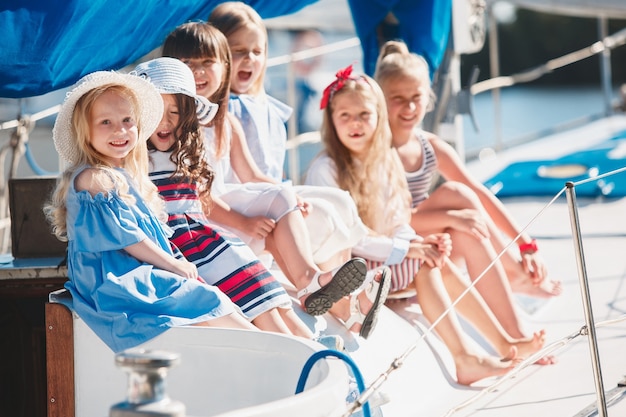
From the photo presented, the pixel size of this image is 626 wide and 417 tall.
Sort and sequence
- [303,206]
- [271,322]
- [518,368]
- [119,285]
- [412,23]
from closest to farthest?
[119,285] → [518,368] → [271,322] → [303,206] → [412,23]

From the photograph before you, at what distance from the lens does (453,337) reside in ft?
10.7

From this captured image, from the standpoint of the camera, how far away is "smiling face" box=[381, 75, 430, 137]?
3799mm

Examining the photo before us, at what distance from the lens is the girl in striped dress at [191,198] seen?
2775 mm

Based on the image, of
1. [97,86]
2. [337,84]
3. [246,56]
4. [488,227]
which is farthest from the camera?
[488,227]

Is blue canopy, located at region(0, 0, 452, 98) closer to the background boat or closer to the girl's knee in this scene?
the background boat

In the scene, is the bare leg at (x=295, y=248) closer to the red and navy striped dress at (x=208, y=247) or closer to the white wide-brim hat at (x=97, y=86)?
the red and navy striped dress at (x=208, y=247)

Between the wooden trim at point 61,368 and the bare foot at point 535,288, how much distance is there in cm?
186

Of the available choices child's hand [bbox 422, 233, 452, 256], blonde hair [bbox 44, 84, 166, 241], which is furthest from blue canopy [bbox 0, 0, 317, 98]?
child's hand [bbox 422, 233, 452, 256]

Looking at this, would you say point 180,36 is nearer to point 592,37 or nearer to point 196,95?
point 196,95

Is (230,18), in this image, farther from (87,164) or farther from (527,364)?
(527,364)

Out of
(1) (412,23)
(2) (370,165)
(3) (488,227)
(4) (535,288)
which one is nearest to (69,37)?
(2) (370,165)

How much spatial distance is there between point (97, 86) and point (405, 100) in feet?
5.11

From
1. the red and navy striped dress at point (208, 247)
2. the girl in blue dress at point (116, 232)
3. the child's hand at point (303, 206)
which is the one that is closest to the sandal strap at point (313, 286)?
the red and navy striped dress at point (208, 247)

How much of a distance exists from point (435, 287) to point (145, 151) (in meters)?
1.09
